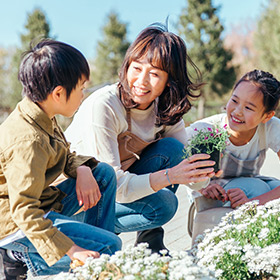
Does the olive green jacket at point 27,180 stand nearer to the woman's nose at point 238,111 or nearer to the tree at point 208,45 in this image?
the woman's nose at point 238,111

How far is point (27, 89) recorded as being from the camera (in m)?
1.74

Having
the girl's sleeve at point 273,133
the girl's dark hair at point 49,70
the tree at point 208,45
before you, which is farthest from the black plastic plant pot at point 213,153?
the tree at point 208,45

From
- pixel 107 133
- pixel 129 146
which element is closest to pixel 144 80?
pixel 107 133

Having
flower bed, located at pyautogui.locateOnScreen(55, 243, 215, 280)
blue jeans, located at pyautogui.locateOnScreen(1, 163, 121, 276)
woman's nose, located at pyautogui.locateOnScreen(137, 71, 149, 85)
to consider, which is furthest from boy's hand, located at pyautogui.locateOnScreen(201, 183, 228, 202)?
flower bed, located at pyautogui.locateOnScreen(55, 243, 215, 280)

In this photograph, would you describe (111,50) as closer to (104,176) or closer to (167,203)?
(167,203)

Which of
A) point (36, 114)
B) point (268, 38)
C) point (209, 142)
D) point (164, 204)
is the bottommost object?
point (164, 204)

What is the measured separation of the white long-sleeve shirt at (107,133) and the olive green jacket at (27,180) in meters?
0.55

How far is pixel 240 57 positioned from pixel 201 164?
34377 mm

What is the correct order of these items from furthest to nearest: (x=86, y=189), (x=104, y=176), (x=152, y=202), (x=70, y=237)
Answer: (x=152, y=202), (x=104, y=176), (x=86, y=189), (x=70, y=237)

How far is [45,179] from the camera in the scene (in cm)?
173

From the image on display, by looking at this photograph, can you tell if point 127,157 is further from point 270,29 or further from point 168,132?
point 270,29

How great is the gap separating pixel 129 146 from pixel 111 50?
62.1 feet

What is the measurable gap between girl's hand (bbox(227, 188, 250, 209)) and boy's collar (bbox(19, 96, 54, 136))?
135 centimetres

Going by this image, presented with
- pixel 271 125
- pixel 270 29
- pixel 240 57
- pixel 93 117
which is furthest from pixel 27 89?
pixel 240 57
